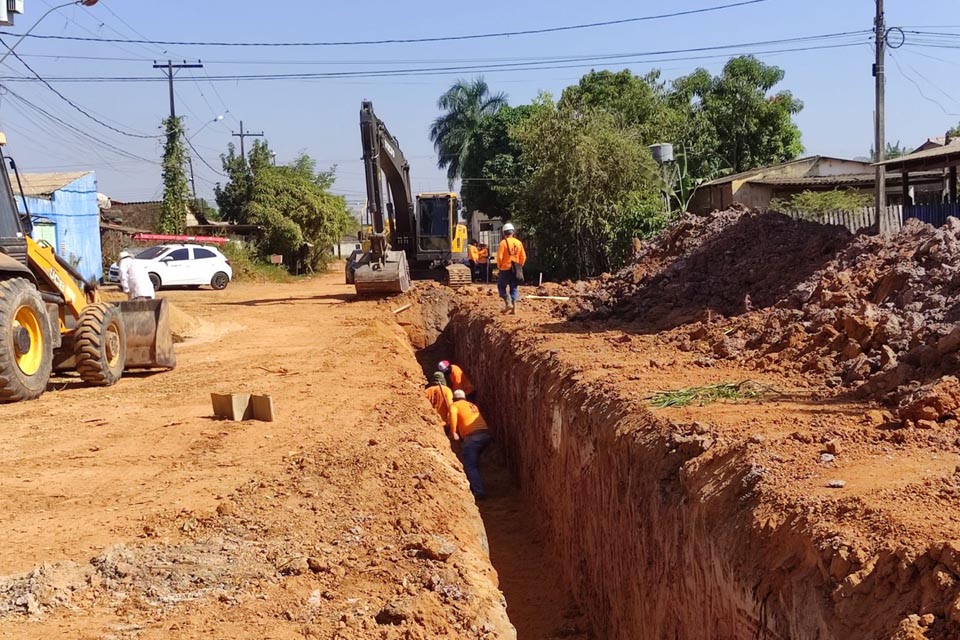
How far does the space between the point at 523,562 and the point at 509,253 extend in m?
6.27

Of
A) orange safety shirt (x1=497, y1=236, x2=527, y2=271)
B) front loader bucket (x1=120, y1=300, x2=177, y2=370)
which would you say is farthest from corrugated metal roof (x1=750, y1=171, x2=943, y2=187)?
front loader bucket (x1=120, y1=300, x2=177, y2=370)

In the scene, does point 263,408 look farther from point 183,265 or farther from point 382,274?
point 183,265

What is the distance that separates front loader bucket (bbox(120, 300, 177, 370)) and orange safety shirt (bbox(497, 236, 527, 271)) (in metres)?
5.43

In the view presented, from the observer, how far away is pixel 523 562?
9898 mm

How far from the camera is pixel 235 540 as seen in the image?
229 inches

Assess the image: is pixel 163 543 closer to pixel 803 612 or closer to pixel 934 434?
pixel 803 612

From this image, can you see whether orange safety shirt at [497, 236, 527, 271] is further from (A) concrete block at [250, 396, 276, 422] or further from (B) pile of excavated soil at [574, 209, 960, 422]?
(A) concrete block at [250, 396, 276, 422]

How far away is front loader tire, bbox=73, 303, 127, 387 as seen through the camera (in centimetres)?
1169

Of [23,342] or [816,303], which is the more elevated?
[816,303]

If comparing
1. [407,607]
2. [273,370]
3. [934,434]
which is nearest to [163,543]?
[407,607]

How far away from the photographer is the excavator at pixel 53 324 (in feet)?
34.3

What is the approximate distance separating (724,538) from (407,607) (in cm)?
178

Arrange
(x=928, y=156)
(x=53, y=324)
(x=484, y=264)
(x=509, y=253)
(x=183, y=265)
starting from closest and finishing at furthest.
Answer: (x=53, y=324)
(x=509, y=253)
(x=928, y=156)
(x=484, y=264)
(x=183, y=265)

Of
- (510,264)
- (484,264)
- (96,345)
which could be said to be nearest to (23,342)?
(96,345)
